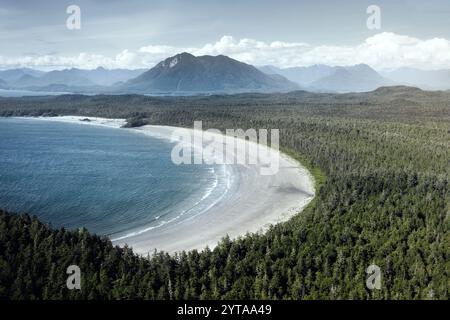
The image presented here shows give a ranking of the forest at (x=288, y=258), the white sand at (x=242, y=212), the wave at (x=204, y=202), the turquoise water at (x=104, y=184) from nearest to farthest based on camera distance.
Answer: the forest at (x=288, y=258) < the white sand at (x=242, y=212) < the wave at (x=204, y=202) < the turquoise water at (x=104, y=184)

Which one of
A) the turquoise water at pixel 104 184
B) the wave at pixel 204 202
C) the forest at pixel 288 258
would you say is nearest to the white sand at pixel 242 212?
the wave at pixel 204 202

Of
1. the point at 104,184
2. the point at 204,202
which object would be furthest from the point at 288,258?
the point at 104,184

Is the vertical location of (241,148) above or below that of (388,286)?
above

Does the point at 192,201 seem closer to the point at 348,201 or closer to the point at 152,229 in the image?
the point at 152,229

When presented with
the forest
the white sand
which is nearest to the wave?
the white sand

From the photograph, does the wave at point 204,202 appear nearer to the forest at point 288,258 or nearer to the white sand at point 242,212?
the white sand at point 242,212

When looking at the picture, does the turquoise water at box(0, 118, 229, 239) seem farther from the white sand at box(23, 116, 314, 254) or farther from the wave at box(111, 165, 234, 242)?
the white sand at box(23, 116, 314, 254)
